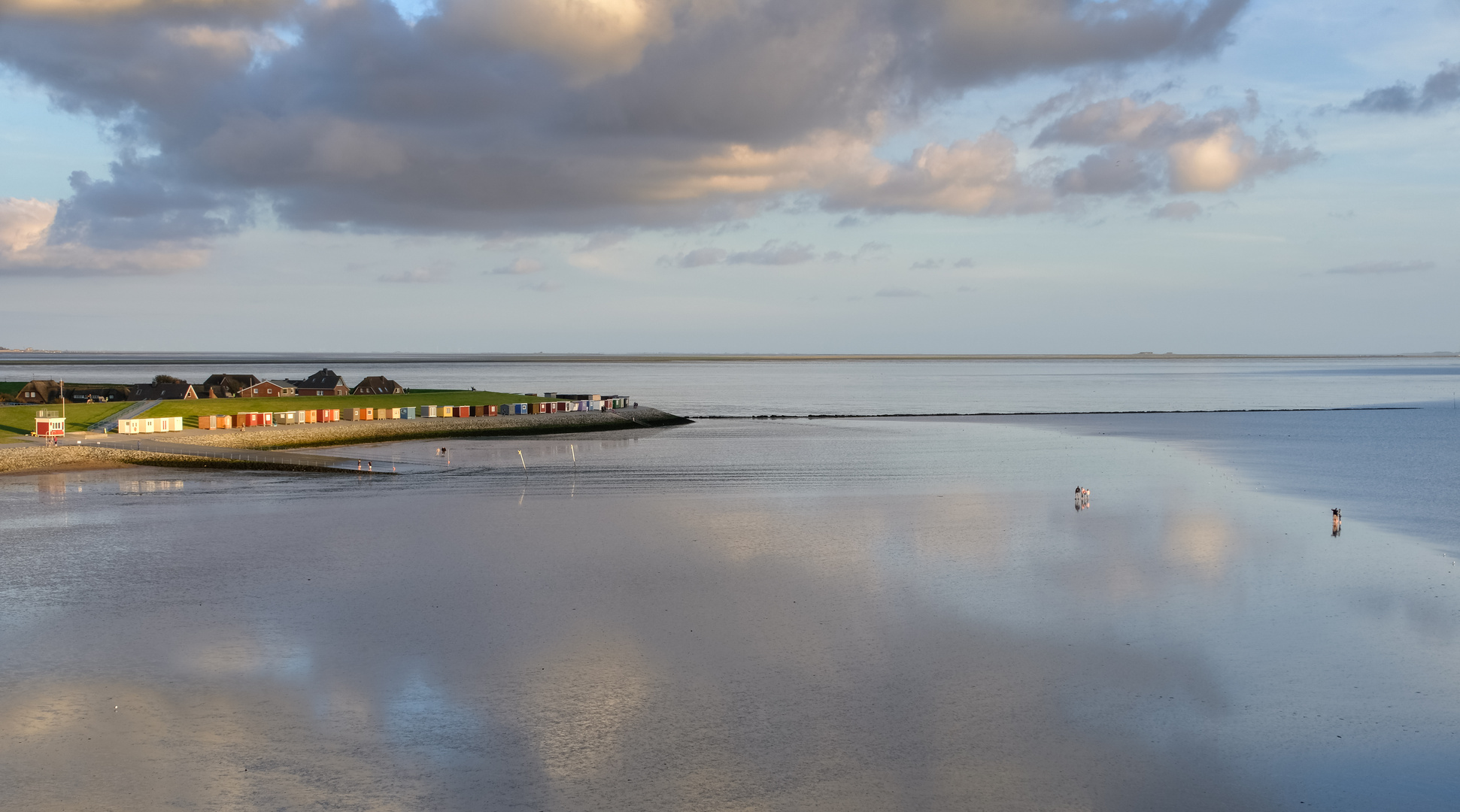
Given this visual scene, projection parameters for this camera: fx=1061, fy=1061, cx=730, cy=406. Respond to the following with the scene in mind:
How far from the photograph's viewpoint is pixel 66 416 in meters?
85.9

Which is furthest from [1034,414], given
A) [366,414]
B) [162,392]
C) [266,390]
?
[162,392]

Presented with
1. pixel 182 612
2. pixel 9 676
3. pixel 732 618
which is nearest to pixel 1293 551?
pixel 732 618

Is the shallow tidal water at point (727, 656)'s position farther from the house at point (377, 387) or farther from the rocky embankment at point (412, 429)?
the house at point (377, 387)

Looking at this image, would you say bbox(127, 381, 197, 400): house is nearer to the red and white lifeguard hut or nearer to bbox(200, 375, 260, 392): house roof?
bbox(200, 375, 260, 392): house roof

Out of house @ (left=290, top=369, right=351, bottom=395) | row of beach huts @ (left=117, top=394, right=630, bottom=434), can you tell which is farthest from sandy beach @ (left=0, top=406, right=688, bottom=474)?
house @ (left=290, top=369, right=351, bottom=395)

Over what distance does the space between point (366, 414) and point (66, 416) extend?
2452 centimetres

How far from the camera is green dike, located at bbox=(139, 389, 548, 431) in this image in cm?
9206

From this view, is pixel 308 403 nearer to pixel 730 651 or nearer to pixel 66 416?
pixel 66 416

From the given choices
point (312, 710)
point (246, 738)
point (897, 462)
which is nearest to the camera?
point (246, 738)

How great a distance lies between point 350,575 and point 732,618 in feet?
42.3

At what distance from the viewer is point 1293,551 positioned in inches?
1469

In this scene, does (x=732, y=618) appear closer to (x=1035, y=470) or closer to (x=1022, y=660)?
(x=1022, y=660)

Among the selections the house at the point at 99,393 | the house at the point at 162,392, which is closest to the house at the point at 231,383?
the house at the point at 99,393

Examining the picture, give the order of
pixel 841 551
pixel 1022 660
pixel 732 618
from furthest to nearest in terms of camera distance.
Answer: pixel 841 551
pixel 732 618
pixel 1022 660
